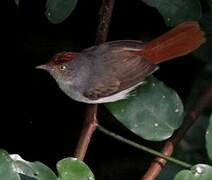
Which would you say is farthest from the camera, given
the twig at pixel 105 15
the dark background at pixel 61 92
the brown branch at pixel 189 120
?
the dark background at pixel 61 92

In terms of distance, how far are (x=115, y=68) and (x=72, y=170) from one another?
3.45 feet

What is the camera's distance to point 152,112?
105 inches

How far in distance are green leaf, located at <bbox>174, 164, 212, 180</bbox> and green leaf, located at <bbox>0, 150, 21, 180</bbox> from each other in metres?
0.52

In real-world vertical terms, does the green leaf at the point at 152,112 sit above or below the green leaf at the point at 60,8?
below

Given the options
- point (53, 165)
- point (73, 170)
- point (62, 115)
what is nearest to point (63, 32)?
point (62, 115)

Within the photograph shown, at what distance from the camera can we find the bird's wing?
309cm

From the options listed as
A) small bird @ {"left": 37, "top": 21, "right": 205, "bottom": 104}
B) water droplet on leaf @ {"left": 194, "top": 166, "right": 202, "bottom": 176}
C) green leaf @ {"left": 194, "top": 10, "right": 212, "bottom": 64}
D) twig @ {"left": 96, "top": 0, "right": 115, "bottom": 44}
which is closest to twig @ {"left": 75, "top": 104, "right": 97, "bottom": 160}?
small bird @ {"left": 37, "top": 21, "right": 205, "bottom": 104}

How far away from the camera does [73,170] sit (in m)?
2.23

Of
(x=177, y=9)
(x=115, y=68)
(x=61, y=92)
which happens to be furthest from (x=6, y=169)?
(x=61, y=92)

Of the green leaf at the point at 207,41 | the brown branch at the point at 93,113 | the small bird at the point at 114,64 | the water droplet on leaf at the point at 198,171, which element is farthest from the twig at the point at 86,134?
the green leaf at the point at 207,41

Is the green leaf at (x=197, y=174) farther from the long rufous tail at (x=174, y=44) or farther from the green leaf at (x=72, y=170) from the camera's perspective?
the long rufous tail at (x=174, y=44)

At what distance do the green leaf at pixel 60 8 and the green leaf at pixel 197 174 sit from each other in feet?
2.30

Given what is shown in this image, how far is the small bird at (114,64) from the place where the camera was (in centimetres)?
302

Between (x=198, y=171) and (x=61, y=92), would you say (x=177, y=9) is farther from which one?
(x=61, y=92)
